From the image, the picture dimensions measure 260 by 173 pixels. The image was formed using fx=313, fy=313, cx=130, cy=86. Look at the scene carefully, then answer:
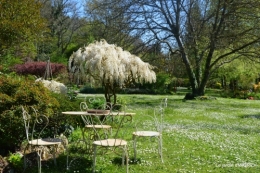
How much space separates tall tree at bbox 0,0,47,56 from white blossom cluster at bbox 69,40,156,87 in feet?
23.9

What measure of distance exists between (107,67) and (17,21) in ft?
30.4

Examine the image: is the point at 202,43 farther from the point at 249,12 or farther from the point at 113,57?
the point at 113,57

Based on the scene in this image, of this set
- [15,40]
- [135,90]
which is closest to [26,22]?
[15,40]

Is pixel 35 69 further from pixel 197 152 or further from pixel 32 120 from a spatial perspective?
pixel 197 152

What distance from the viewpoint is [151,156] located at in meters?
6.94

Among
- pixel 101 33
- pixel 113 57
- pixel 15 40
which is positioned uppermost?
pixel 101 33

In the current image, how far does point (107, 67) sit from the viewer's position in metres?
9.46

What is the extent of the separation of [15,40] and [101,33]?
9.37 metres

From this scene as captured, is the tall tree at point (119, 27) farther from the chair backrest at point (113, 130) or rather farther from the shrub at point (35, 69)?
the chair backrest at point (113, 130)

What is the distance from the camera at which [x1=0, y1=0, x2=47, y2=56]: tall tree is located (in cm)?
1598

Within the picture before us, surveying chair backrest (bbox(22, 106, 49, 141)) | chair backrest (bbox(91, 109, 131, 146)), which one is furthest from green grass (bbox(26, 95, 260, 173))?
chair backrest (bbox(22, 106, 49, 141))

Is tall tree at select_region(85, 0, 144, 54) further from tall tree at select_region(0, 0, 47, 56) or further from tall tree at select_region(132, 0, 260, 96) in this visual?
tall tree at select_region(0, 0, 47, 56)

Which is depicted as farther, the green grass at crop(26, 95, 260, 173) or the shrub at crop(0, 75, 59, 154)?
the shrub at crop(0, 75, 59, 154)

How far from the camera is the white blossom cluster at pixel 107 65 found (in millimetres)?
9484
